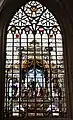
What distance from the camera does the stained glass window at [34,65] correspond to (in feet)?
28.7

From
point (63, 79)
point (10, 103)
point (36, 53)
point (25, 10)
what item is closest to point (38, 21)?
point (25, 10)

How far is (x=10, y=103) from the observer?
8.77 m

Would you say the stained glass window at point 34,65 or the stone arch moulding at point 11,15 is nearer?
the stained glass window at point 34,65

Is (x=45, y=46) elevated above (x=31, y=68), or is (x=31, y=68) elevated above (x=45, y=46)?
(x=45, y=46)

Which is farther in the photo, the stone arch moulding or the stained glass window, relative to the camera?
the stone arch moulding

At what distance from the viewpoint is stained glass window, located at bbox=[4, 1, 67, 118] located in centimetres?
876

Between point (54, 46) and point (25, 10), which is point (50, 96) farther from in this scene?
point (25, 10)

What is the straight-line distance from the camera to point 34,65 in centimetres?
929

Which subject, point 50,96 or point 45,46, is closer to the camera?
point 50,96

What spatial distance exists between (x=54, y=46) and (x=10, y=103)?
7.77 ft
